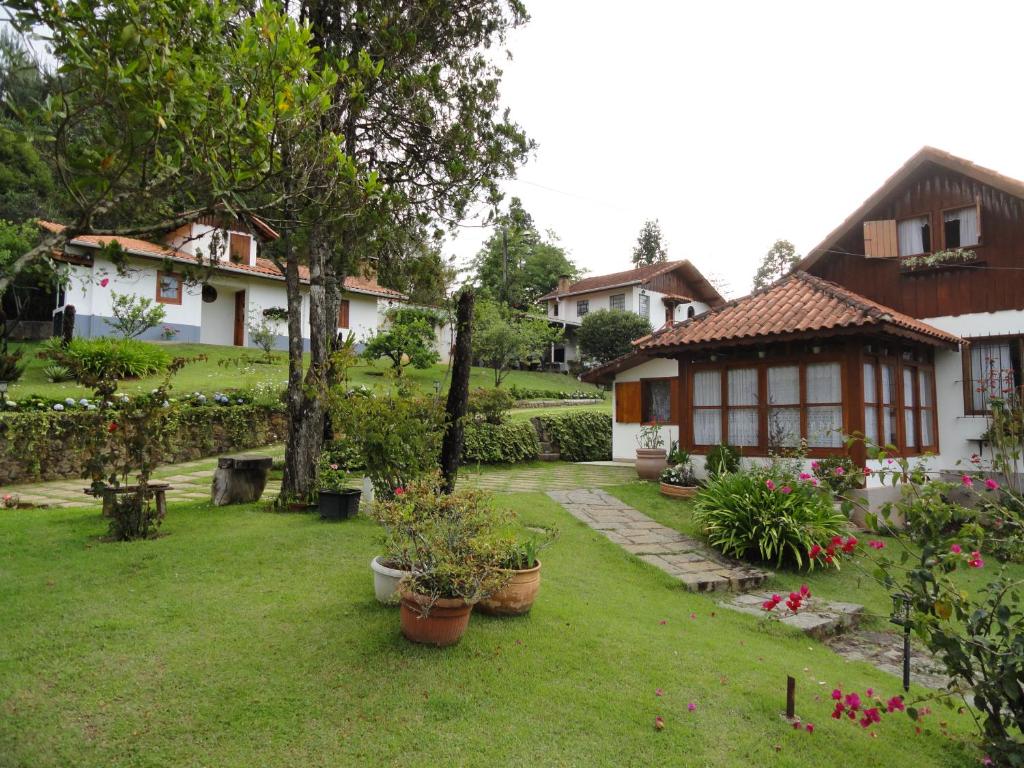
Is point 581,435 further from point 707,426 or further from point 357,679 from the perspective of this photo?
point 357,679

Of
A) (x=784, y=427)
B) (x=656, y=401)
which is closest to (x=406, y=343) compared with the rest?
(x=656, y=401)

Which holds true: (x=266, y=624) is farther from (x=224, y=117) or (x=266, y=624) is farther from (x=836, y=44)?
(x=836, y=44)

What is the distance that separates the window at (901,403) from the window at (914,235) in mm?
2324

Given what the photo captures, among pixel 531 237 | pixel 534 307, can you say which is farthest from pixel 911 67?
pixel 531 237

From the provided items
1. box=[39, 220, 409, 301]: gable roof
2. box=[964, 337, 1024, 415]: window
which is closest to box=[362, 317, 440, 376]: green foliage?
box=[39, 220, 409, 301]: gable roof

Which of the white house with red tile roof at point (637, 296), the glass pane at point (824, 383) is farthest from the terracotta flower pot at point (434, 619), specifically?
the white house with red tile roof at point (637, 296)

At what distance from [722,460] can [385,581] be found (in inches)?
288

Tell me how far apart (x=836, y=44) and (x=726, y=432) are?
6.02 meters

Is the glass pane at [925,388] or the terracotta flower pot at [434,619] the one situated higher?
the glass pane at [925,388]

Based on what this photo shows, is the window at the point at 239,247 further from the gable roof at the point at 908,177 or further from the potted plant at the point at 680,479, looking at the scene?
the gable roof at the point at 908,177

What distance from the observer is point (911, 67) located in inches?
293

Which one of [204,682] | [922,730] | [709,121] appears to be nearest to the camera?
[204,682]

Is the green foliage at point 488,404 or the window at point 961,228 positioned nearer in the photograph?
the window at point 961,228

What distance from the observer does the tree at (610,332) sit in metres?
28.6
